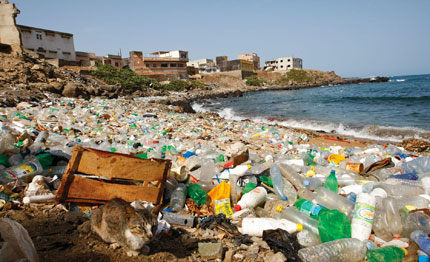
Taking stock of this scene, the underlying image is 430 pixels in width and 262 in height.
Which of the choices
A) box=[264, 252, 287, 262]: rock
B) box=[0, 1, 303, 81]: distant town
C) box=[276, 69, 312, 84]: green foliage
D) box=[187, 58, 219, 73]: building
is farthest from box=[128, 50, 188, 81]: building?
Result: box=[264, 252, 287, 262]: rock

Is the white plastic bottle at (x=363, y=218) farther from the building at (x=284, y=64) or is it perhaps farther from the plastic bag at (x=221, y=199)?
the building at (x=284, y=64)

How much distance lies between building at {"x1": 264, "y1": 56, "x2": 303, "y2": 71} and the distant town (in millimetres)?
13539

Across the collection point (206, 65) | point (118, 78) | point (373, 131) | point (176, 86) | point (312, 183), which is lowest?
point (373, 131)

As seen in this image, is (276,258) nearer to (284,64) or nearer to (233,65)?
(233,65)

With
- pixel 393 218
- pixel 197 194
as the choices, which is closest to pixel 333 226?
pixel 393 218

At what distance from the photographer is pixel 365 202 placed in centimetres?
197

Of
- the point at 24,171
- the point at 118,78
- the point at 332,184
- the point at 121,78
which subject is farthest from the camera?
the point at 121,78

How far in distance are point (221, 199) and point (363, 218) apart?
1.24 metres

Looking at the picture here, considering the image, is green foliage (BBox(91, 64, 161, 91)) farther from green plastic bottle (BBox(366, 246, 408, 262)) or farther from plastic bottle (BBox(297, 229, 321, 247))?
green plastic bottle (BBox(366, 246, 408, 262))

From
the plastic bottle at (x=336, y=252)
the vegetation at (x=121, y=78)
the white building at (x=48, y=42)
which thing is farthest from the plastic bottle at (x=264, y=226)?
the white building at (x=48, y=42)

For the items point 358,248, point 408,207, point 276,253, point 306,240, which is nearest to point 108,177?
point 276,253

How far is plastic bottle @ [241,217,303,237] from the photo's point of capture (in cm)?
199

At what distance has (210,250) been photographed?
171cm

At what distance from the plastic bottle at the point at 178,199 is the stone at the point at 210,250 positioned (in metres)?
0.62
